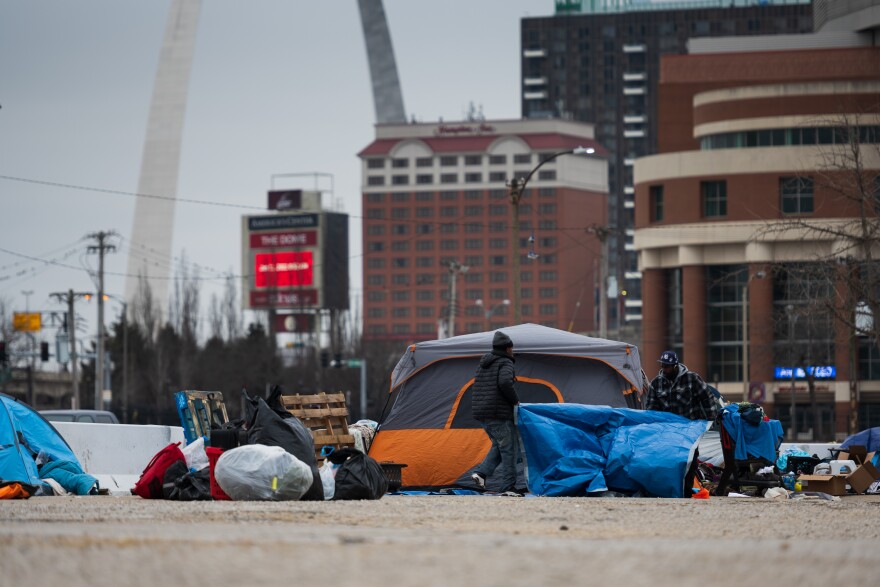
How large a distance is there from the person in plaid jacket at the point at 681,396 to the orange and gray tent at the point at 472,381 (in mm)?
1455

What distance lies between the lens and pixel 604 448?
1767 centimetres

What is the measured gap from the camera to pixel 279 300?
479 ft

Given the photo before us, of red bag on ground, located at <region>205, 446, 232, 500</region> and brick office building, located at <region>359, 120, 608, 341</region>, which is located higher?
brick office building, located at <region>359, 120, 608, 341</region>

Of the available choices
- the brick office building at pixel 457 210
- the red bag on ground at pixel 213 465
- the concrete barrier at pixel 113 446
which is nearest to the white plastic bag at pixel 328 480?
the red bag on ground at pixel 213 465

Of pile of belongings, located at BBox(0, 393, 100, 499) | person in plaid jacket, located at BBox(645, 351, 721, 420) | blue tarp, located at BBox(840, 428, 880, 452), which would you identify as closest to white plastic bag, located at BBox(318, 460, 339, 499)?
pile of belongings, located at BBox(0, 393, 100, 499)

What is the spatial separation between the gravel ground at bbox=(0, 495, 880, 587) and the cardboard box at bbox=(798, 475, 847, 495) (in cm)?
460

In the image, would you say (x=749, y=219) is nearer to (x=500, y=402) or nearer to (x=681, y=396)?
(x=681, y=396)

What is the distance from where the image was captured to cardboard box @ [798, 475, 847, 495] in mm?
18375

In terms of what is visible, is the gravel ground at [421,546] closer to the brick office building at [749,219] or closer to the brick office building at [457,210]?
the brick office building at [749,219]

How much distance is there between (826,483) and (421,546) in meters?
10.8

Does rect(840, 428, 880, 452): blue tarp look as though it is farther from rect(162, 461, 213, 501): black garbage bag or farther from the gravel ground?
rect(162, 461, 213, 501): black garbage bag

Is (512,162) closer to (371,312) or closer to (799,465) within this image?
(371,312)

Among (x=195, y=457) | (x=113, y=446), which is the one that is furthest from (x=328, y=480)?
(x=113, y=446)

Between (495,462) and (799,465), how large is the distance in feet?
16.3
